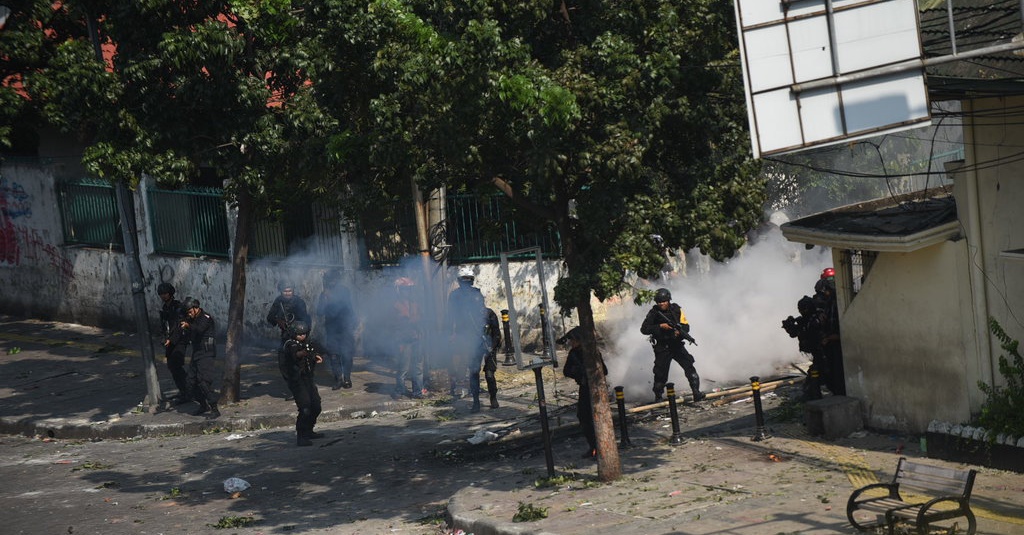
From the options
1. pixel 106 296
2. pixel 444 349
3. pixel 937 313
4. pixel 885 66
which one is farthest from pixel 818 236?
pixel 106 296

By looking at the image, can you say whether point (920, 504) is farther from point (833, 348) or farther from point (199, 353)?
point (199, 353)

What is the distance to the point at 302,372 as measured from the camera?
13930 mm

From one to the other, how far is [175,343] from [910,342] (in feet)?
32.3

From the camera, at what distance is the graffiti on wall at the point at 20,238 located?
915 inches

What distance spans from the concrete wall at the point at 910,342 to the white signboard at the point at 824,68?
3046mm

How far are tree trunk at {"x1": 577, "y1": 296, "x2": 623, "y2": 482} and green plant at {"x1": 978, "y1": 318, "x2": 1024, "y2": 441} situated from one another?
135 inches

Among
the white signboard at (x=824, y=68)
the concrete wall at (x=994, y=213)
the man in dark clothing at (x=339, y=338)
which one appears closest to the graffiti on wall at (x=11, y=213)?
the man in dark clothing at (x=339, y=338)

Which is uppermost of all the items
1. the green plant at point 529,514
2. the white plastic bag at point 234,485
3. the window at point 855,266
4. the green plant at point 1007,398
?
the window at point 855,266

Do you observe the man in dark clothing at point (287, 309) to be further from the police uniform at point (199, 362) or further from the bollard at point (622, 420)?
the bollard at point (622, 420)

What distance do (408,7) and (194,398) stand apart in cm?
797

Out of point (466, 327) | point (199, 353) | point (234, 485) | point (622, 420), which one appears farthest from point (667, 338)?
point (199, 353)

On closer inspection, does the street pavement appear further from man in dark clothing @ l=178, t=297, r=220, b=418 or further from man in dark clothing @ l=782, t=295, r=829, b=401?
man in dark clothing @ l=782, t=295, r=829, b=401

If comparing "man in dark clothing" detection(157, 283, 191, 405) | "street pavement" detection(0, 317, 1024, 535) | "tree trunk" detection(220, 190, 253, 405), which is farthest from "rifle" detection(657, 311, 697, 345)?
"man in dark clothing" detection(157, 283, 191, 405)

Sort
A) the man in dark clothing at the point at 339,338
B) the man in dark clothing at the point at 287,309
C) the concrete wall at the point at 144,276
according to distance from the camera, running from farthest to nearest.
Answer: the concrete wall at the point at 144,276, the man in dark clothing at the point at 339,338, the man in dark clothing at the point at 287,309
